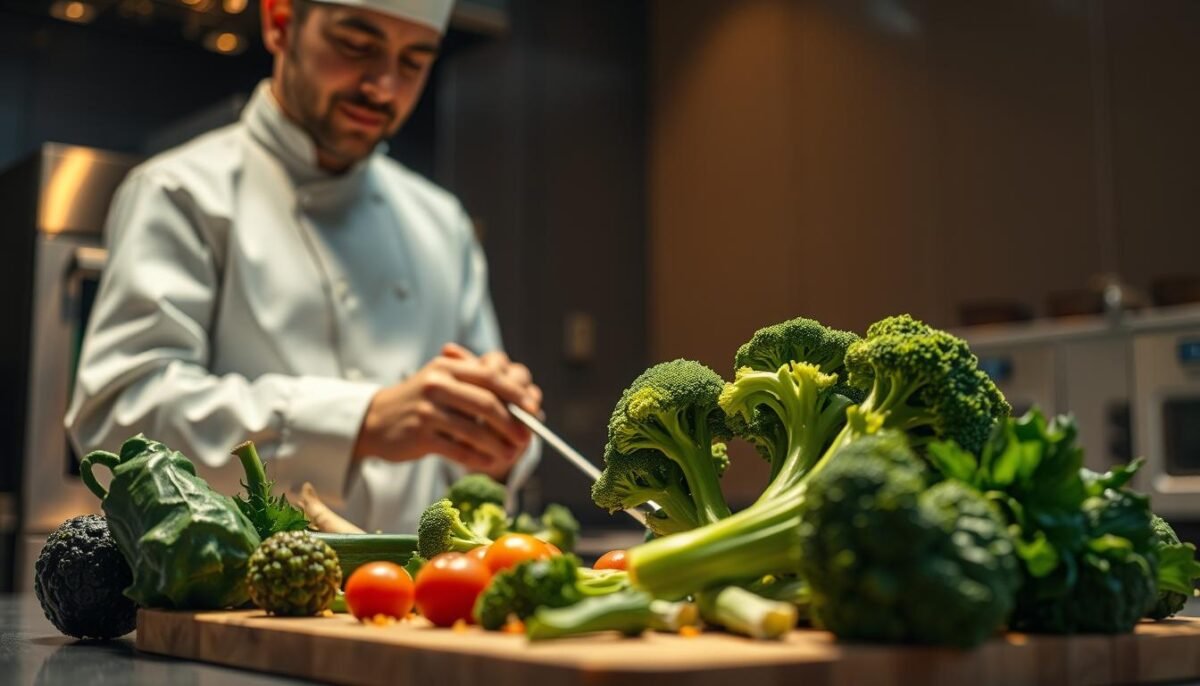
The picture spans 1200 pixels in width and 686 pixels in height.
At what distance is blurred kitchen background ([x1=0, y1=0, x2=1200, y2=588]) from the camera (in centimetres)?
269

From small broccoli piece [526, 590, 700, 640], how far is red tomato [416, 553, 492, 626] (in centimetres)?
9

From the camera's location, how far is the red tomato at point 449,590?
0.78 meters

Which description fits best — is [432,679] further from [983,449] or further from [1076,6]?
[1076,6]

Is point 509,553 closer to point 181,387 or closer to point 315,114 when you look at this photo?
point 181,387

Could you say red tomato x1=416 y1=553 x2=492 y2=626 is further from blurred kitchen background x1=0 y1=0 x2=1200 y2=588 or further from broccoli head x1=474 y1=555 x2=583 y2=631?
blurred kitchen background x1=0 y1=0 x2=1200 y2=588

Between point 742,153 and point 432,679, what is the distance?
338 cm

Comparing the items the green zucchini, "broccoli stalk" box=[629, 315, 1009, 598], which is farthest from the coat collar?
"broccoli stalk" box=[629, 315, 1009, 598]

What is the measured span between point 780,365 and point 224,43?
267cm

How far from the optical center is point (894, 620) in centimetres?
63

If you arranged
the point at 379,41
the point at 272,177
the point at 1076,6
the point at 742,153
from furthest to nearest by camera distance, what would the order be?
the point at 742,153, the point at 1076,6, the point at 272,177, the point at 379,41

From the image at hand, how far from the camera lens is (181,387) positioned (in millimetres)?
1738

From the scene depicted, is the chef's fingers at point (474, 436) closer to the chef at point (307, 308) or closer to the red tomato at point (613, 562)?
the chef at point (307, 308)

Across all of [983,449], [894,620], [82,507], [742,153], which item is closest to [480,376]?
[983,449]

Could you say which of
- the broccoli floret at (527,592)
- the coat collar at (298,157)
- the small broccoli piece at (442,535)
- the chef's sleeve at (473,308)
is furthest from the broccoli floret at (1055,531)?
the chef's sleeve at (473,308)
